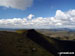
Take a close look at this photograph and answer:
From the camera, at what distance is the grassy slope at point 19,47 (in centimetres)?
15926

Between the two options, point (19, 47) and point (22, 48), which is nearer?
point (22, 48)

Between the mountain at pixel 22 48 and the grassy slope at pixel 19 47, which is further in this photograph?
the mountain at pixel 22 48

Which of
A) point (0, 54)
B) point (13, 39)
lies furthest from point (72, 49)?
point (0, 54)

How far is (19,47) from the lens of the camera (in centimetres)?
17575

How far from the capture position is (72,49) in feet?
656

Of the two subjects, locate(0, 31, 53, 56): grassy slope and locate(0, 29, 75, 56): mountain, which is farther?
locate(0, 29, 75, 56): mountain

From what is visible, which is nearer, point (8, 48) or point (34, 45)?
point (8, 48)

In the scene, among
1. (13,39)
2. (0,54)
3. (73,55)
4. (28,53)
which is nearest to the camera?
(0,54)

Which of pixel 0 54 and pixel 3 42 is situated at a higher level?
pixel 3 42

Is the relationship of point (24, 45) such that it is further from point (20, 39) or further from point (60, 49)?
point (60, 49)

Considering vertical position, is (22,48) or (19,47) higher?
(19,47)

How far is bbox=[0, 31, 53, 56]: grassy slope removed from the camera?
15926 cm

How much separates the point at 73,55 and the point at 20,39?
238ft

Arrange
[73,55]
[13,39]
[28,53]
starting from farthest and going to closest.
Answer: [13,39]
[73,55]
[28,53]
